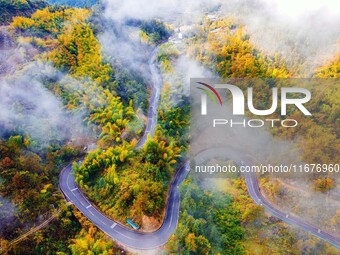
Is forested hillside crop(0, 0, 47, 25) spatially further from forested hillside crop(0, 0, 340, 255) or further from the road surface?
the road surface

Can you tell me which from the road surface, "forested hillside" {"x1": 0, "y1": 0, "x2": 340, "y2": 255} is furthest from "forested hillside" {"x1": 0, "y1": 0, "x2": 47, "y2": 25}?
the road surface

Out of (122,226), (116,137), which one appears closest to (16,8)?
(116,137)

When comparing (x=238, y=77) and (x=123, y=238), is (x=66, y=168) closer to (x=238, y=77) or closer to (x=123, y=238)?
(x=123, y=238)

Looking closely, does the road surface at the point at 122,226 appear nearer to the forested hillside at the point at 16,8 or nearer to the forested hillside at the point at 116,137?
the forested hillside at the point at 116,137

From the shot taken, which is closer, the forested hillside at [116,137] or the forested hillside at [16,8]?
the forested hillside at [116,137]

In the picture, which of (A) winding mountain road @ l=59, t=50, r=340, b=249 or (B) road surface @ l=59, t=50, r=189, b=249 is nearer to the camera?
(B) road surface @ l=59, t=50, r=189, b=249

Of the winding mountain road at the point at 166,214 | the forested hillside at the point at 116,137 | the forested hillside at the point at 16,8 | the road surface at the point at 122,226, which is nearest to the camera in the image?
the road surface at the point at 122,226

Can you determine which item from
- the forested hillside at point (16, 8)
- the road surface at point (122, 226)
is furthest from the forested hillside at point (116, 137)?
the road surface at point (122, 226)

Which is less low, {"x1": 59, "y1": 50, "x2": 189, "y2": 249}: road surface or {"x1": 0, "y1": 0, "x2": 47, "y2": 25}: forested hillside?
{"x1": 0, "y1": 0, "x2": 47, "y2": 25}: forested hillside

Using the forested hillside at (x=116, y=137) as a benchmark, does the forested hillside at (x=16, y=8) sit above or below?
above

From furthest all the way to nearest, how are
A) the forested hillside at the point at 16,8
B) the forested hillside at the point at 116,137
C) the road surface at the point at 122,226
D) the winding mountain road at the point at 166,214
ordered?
1. the forested hillside at the point at 16,8
2. the forested hillside at the point at 116,137
3. the winding mountain road at the point at 166,214
4. the road surface at the point at 122,226
